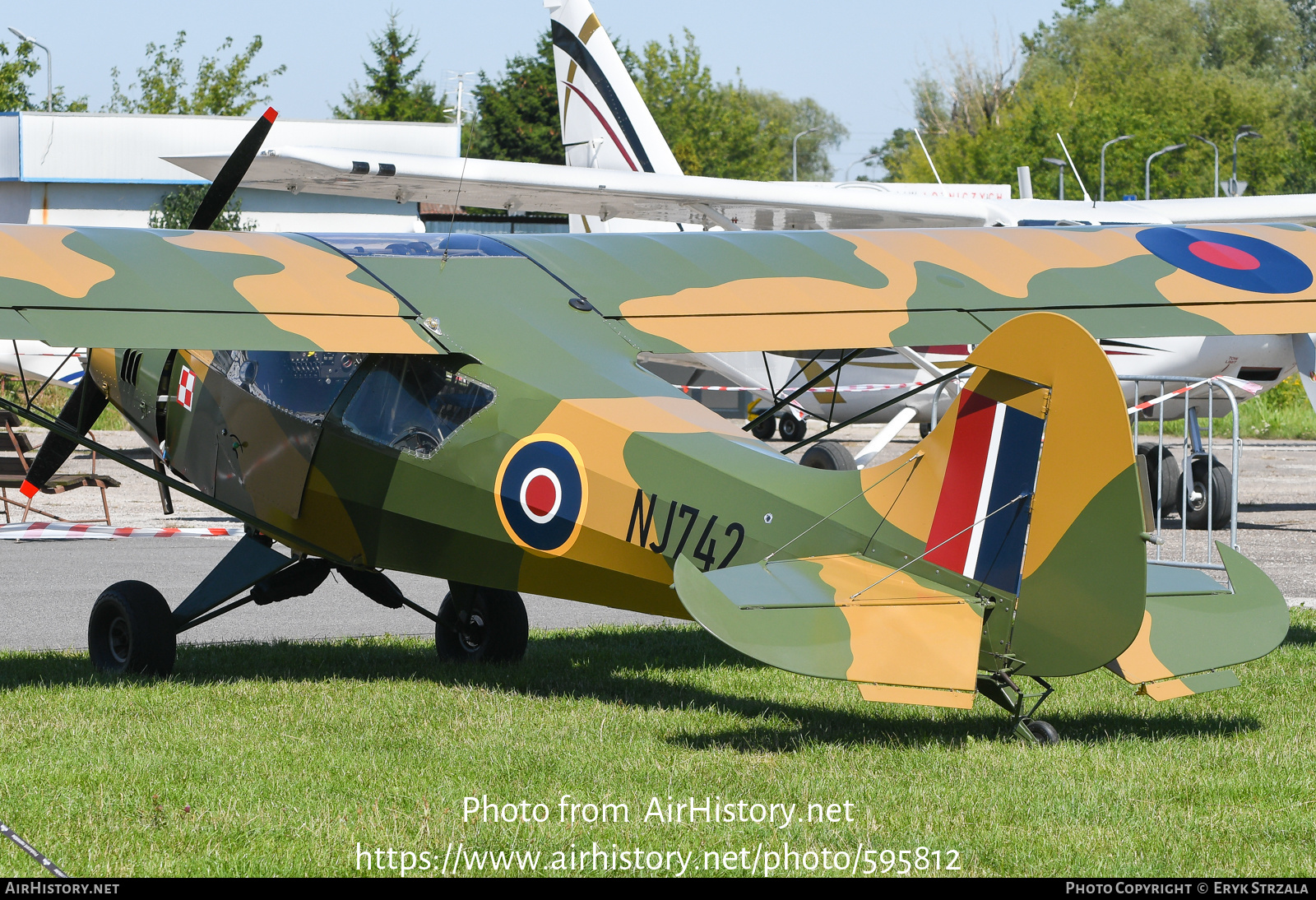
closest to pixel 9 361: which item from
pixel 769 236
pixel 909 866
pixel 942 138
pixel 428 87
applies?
pixel 769 236

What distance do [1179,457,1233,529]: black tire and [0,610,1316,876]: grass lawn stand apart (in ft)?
21.1

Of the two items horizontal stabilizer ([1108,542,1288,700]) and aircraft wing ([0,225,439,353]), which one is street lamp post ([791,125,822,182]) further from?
horizontal stabilizer ([1108,542,1288,700])

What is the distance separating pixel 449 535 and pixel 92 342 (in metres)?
1.77

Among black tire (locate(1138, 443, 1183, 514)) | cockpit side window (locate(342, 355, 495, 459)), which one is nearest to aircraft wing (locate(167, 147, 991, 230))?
black tire (locate(1138, 443, 1183, 514))

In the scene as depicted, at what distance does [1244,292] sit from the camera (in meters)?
7.55

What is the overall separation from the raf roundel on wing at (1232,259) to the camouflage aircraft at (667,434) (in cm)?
2

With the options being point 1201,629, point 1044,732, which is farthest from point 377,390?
point 1201,629

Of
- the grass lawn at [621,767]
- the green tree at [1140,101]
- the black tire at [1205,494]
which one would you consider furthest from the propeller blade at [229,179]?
the green tree at [1140,101]

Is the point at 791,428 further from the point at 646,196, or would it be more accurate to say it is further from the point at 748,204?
the point at 646,196

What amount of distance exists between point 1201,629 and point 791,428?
61.1 feet

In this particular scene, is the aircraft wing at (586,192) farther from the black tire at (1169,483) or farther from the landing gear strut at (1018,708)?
the landing gear strut at (1018,708)

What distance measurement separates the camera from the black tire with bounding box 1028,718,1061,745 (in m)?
5.71

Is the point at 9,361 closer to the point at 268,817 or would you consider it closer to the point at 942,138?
the point at 268,817

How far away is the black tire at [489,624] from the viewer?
320 inches
